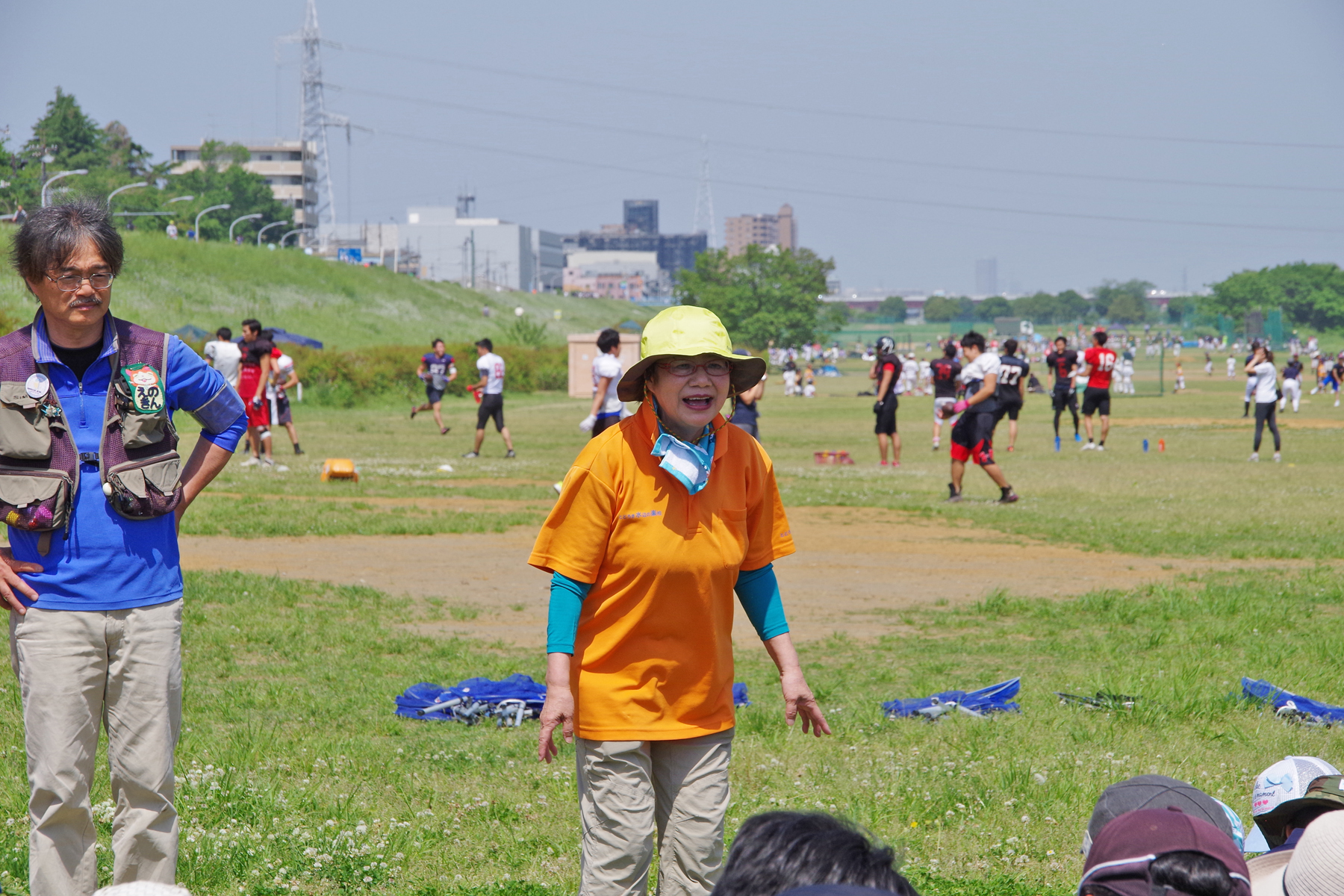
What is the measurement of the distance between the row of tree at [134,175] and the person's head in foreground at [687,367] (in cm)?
8832

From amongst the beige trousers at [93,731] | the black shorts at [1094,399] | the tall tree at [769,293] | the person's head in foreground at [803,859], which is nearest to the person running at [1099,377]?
the black shorts at [1094,399]

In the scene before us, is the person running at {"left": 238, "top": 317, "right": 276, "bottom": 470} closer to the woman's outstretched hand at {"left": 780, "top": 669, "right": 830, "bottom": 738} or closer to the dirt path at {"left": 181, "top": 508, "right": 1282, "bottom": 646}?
the dirt path at {"left": 181, "top": 508, "right": 1282, "bottom": 646}

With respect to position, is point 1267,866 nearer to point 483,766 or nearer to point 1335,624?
point 483,766

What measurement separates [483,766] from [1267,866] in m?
3.55

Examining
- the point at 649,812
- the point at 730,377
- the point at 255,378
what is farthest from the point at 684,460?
the point at 255,378

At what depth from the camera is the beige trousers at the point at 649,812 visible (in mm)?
3477

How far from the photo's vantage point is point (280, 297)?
74.9 m

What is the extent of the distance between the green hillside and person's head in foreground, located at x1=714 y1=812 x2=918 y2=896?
52.9m

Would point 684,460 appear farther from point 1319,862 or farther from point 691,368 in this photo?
point 1319,862

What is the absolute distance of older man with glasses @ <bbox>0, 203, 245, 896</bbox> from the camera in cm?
361

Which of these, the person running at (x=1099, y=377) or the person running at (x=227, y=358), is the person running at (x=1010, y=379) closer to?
the person running at (x=1099, y=377)

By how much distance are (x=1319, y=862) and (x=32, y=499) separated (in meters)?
3.32

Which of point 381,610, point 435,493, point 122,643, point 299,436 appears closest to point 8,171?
point 299,436

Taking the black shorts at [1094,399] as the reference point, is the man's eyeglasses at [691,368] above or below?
above
